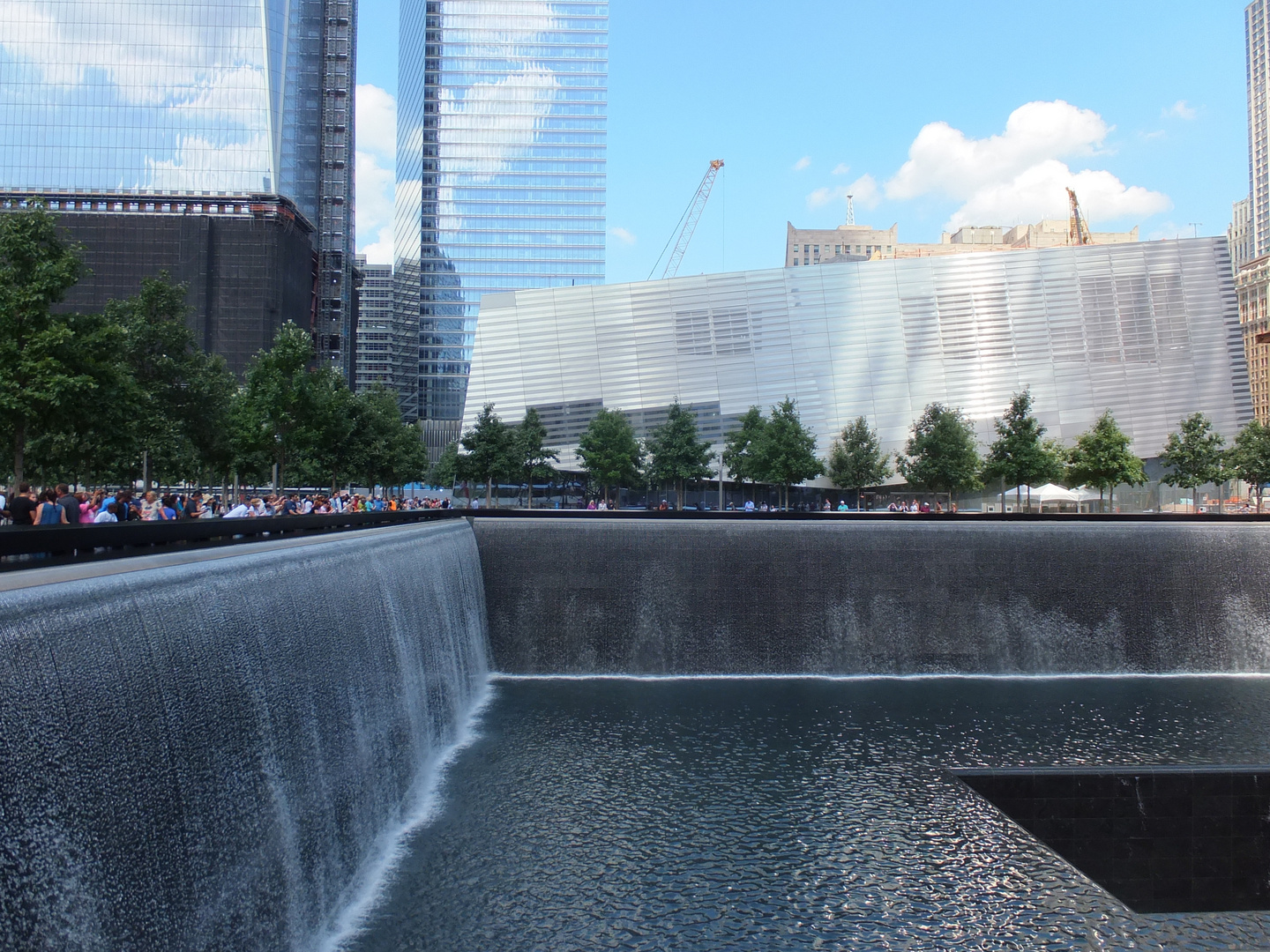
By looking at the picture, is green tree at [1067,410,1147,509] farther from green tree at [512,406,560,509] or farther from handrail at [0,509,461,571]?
handrail at [0,509,461,571]

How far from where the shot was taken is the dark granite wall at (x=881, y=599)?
1795 centimetres

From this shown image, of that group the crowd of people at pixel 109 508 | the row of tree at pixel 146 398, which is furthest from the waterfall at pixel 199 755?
the row of tree at pixel 146 398

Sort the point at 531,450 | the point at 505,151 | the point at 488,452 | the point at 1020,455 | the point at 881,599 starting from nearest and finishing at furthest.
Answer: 1. the point at 881,599
2. the point at 1020,455
3. the point at 488,452
4. the point at 531,450
5. the point at 505,151

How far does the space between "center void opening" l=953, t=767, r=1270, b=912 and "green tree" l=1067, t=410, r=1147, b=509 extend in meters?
39.6

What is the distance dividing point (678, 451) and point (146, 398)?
29.7 metres

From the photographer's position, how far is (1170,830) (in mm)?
8609

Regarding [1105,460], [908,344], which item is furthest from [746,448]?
[1105,460]

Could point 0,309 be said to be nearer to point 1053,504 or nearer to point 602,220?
point 1053,504

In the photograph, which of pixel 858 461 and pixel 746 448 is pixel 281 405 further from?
pixel 858 461

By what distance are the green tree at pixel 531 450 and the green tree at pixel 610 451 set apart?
227 centimetres

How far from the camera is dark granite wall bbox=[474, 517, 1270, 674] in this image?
1795 cm

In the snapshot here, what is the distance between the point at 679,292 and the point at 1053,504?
27.2 m

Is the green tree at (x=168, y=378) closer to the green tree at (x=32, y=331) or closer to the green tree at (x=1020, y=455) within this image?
the green tree at (x=32, y=331)

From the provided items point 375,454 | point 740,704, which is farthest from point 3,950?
point 375,454
